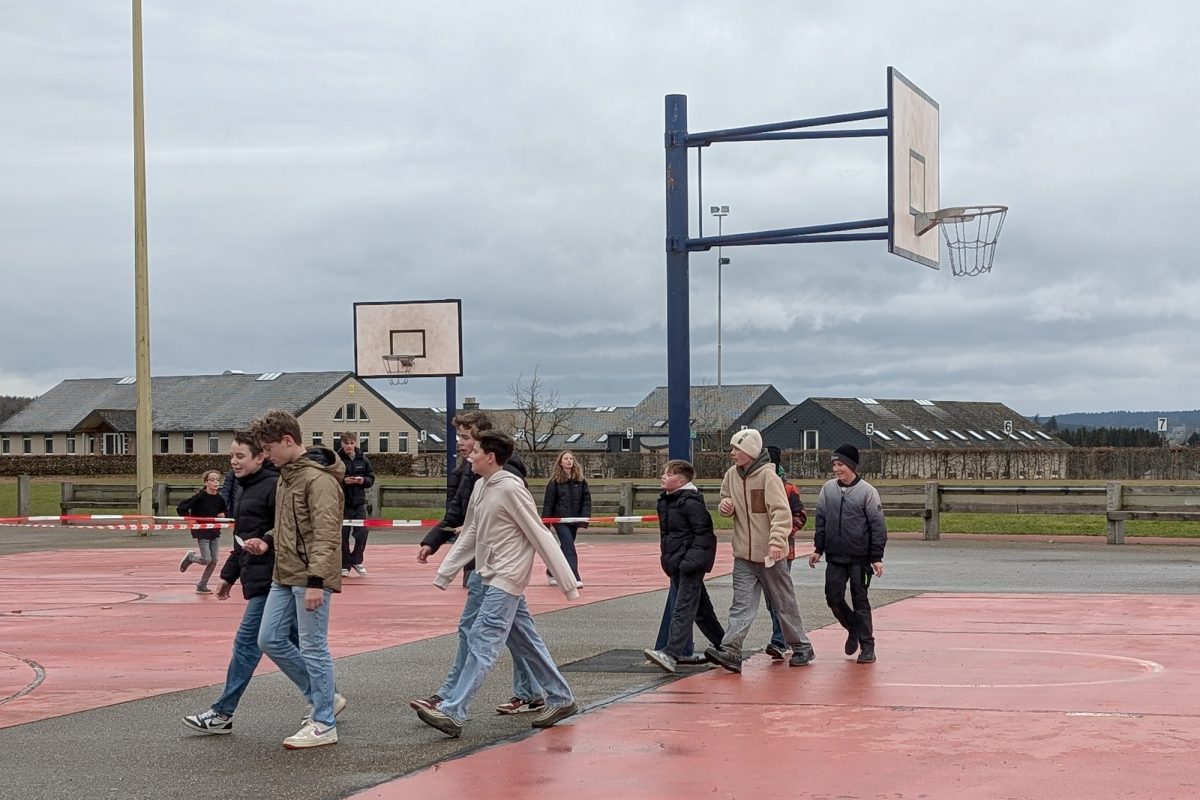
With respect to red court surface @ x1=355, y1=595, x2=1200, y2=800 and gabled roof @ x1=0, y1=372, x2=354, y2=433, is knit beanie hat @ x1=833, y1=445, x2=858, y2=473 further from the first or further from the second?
gabled roof @ x1=0, y1=372, x2=354, y2=433

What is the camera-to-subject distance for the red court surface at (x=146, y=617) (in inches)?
426

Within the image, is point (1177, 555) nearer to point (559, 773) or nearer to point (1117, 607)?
point (1117, 607)

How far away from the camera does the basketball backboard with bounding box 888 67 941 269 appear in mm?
13562

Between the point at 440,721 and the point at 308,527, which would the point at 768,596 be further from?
the point at 308,527

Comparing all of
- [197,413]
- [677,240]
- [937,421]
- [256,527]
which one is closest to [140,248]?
[677,240]

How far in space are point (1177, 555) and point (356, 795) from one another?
60.0 feet

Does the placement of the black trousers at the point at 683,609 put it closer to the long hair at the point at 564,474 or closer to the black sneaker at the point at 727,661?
the black sneaker at the point at 727,661

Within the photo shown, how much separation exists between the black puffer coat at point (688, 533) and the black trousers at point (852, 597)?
3.58ft

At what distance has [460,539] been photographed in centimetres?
926

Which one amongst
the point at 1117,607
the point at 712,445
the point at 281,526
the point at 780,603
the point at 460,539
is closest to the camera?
the point at 281,526

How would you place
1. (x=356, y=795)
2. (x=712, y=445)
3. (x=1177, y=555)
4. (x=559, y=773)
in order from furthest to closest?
(x=712, y=445), (x=1177, y=555), (x=559, y=773), (x=356, y=795)

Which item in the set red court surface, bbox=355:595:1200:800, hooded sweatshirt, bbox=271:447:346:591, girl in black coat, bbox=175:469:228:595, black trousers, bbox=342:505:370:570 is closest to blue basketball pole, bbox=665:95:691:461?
red court surface, bbox=355:595:1200:800

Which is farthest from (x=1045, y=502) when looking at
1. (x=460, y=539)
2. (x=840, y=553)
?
(x=460, y=539)

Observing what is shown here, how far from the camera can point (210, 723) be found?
8695 mm
